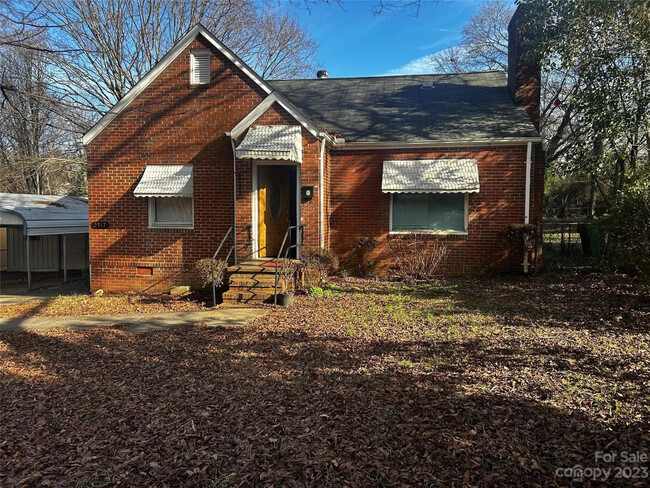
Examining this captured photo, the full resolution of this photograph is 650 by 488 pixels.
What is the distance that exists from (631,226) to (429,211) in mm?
4301

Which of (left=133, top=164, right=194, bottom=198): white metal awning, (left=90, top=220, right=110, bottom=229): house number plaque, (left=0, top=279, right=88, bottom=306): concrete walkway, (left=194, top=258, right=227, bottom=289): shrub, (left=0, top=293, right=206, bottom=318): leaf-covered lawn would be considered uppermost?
(left=133, top=164, right=194, bottom=198): white metal awning

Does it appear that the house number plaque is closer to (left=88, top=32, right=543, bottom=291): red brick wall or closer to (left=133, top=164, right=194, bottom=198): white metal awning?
(left=88, top=32, right=543, bottom=291): red brick wall

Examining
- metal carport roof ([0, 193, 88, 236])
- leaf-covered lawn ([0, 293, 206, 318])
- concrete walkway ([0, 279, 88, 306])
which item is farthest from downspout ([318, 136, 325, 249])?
metal carport roof ([0, 193, 88, 236])

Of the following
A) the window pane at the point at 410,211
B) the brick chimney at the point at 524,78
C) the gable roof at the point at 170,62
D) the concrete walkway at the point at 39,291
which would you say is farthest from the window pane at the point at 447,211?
the concrete walkway at the point at 39,291

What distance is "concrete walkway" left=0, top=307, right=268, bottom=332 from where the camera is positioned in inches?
269

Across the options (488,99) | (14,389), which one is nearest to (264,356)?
(14,389)

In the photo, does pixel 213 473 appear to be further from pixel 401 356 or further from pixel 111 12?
pixel 111 12

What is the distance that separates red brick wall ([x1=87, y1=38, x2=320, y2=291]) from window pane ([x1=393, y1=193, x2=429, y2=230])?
2.28 meters

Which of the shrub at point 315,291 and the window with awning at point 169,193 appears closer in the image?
the shrub at point 315,291

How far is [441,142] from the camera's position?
33.3 ft

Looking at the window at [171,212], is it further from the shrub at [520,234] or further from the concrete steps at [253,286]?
the shrub at [520,234]

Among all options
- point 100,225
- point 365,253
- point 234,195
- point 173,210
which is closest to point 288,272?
point 234,195

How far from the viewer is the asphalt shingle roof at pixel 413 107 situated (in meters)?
10.5

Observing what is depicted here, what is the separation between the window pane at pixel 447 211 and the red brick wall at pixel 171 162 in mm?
3040
